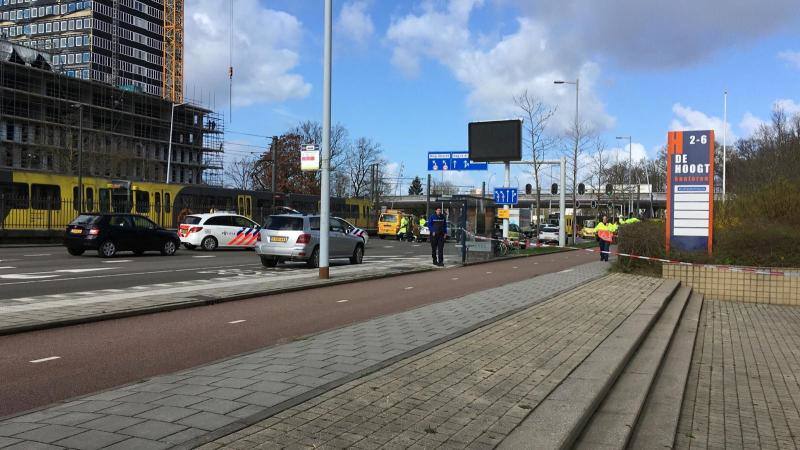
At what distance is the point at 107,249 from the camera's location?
20703 millimetres

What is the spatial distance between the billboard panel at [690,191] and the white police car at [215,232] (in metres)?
16.0

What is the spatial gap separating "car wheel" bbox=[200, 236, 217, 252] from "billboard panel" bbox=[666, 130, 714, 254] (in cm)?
1778

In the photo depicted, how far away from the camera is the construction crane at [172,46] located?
382 ft

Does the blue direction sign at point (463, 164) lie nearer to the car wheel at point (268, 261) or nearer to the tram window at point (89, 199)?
the car wheel at point (268, 261)

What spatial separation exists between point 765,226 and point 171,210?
2973cm

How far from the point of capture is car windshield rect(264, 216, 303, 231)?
1788 cm

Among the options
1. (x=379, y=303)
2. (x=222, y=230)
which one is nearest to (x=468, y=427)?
(x=379, y=303)

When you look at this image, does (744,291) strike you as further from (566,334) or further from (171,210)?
(171,210)

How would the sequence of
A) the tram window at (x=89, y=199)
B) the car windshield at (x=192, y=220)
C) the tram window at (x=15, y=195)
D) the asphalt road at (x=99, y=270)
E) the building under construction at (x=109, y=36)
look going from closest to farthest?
1. the asphalt road at (x=99, y=270)
2. the car windshield at (x=192, y=220)
3. the tram window at (x=15, y=195)
4. the tram window at (x=89, y=199)
5. the building under construction at (x=109, y=36)

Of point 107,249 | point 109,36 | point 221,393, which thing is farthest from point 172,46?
point 221,393

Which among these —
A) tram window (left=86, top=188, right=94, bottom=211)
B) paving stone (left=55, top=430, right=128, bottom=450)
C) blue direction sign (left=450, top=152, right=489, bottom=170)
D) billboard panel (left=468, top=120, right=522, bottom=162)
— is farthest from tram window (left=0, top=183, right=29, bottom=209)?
paving stone (left=55, top=430, right=128, bottom=450)

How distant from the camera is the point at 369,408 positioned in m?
4.41

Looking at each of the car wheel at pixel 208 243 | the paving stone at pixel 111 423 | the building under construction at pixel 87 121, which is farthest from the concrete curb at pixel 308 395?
the building under construction at pixel 87 121

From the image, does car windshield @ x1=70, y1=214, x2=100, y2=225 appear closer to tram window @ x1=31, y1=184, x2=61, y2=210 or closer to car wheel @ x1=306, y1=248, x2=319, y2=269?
car wheel @ x1=306, y1=248, x2=319, y2=269
